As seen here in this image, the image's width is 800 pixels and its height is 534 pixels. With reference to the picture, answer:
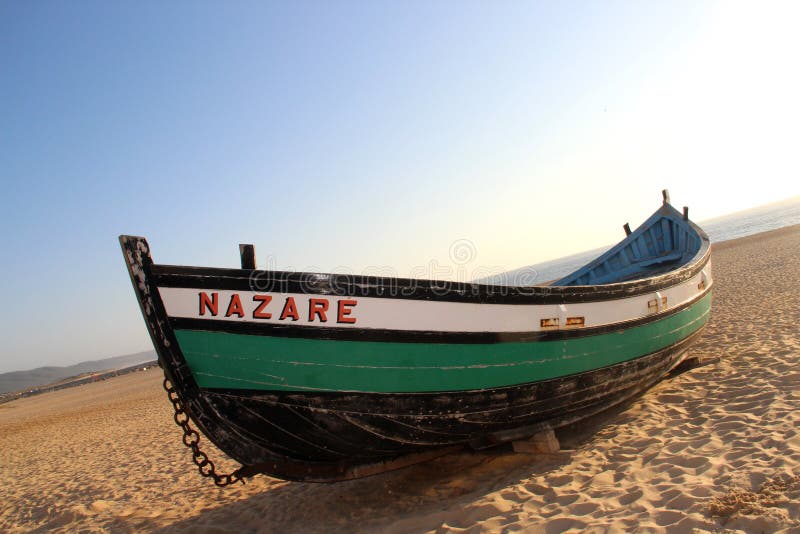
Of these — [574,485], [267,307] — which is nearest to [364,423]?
[267,307]

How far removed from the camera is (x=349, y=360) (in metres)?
3.21

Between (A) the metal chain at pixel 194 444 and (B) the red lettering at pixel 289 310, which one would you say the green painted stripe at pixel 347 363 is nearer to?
(B) the red lettering at pixel 289 310

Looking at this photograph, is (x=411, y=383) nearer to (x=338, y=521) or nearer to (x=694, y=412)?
(x=338, y=521)

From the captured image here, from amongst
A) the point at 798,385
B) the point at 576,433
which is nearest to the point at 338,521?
the point at 576,433

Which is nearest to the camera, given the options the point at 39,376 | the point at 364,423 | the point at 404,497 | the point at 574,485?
the point at 364,423

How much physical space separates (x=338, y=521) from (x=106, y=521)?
304 cm

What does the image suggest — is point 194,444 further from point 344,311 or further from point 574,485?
point 574,485

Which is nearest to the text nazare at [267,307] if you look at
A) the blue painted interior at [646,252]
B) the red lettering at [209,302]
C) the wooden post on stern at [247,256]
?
the red lettering at [209,302]

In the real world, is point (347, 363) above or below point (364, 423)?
above

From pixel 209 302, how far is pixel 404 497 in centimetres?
258

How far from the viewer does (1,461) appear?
996 cm

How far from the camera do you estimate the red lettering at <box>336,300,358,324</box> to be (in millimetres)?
3150

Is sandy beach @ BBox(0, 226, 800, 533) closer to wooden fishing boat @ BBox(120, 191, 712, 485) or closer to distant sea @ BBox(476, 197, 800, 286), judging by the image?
wooden fishing boat @ BBox(120, 191, 712, 485)

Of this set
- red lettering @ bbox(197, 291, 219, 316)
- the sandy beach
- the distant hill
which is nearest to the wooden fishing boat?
red lettering @ bbox(197, 291, 219, 316)
